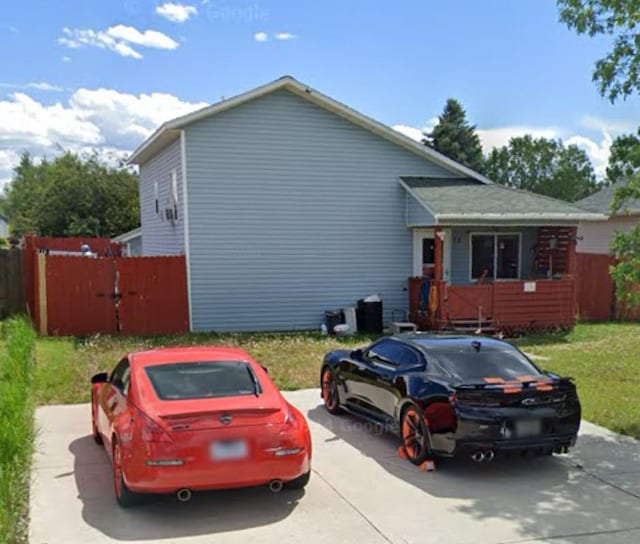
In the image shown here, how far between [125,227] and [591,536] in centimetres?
3967

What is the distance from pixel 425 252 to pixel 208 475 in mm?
13414

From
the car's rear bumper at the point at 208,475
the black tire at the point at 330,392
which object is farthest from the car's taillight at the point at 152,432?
the black tire at the point at 330,392

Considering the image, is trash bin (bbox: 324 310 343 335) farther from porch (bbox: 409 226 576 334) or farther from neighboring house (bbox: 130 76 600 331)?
porch (bbox: 409 226 576 334)

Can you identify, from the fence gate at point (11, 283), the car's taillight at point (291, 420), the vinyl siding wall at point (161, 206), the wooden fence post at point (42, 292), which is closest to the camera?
the car's taillight at point (291, 420)

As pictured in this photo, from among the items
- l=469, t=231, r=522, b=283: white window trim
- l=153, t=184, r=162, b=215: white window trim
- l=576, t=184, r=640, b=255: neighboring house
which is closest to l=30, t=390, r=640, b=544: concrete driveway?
l=469, t=231, r=522, b=283: white window trim

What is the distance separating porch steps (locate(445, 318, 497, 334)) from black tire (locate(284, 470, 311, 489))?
33.6 feet

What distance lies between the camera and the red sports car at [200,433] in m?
4.88

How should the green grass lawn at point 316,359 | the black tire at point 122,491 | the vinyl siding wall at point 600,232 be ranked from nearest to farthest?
the black tire at point 122,491 → the green grass lawn at point 316,359 → the vinyl siding wall at point 600,232

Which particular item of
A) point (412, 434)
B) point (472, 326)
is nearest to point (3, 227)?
point (472, 326)

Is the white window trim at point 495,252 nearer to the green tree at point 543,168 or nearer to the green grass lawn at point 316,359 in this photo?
the green grass lawn at point 316,359

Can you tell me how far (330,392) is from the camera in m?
8.77

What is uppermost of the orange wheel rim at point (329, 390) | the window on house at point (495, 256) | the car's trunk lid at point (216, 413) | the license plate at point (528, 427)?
the window on house at point (495, 256)

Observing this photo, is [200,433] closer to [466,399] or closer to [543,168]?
[466,399]

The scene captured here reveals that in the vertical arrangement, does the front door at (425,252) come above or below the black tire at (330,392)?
above
